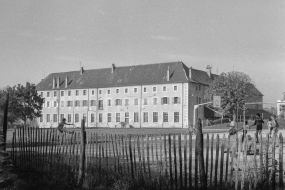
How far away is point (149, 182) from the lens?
28.5 feet

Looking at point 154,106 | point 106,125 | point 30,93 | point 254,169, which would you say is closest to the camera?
point 254,169

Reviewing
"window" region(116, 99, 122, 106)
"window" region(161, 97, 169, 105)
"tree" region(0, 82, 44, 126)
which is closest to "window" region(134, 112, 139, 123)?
"window" region(116, 99, 122, 106)

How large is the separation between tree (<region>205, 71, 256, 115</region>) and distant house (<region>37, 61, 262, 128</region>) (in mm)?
5454

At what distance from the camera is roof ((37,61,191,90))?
240ft

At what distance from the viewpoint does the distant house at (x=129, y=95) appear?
70188mm

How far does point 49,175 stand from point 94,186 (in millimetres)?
2355

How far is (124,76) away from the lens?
7962 centimetres

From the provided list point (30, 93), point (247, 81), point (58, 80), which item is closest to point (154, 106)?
point (247, 81)

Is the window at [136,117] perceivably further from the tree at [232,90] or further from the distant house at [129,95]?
the tree at [232,90]

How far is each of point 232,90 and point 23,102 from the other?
37.0 metres

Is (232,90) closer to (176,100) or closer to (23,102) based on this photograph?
(176,100)

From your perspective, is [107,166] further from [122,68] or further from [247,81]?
[122,68]

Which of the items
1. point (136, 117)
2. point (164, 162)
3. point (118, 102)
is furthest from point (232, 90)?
point (164, 162)

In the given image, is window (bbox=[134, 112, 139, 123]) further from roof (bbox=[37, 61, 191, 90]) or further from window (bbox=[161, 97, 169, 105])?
window (bbox=[161, 97, 169, 105])
